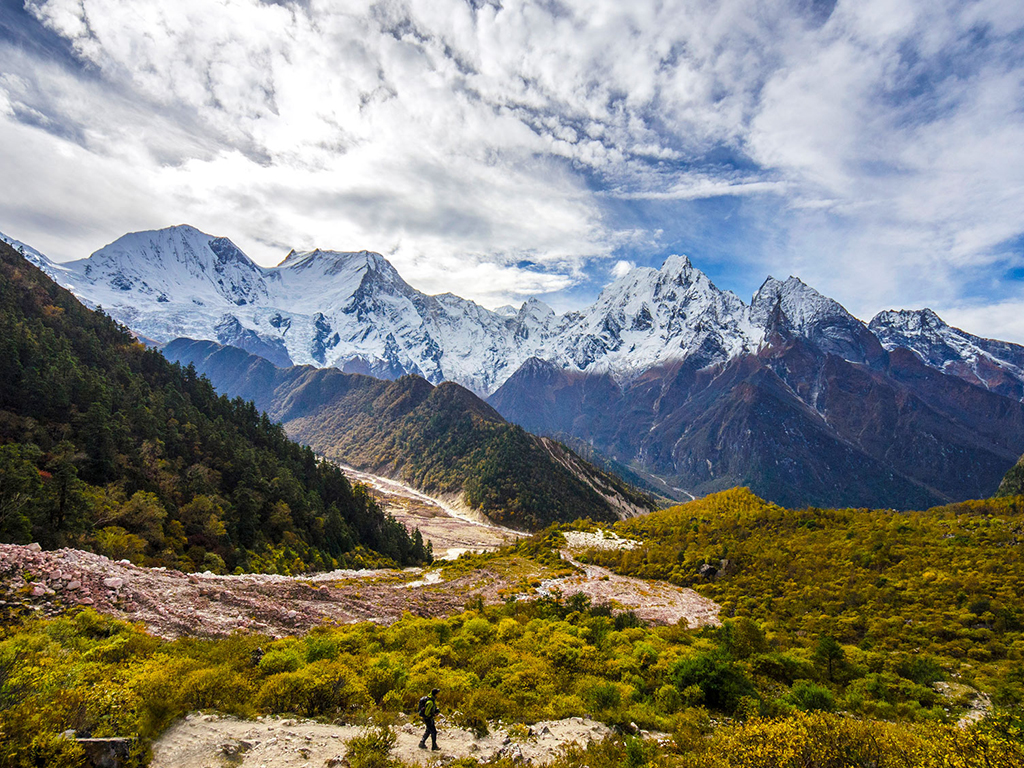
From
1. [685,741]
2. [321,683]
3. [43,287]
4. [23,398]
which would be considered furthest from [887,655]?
[43,287]

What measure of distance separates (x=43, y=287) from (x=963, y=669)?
393ft

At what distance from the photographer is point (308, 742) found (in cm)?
1407

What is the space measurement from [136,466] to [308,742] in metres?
48.5

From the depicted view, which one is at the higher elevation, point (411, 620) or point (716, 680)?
point (716, 680)

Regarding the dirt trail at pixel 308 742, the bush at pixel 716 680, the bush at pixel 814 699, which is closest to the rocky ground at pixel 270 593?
the dirt trail at pixel 308 742

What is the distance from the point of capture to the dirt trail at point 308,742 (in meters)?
12.9

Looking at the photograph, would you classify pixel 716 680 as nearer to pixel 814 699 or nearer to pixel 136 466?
pixel 814 699

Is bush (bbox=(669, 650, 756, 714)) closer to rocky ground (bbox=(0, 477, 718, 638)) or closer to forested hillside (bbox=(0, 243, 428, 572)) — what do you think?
rocky ground (bbox=(0, 477, 718, 638))

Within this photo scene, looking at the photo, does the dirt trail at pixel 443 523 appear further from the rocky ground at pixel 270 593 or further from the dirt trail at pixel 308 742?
the dirt trail at pixel 308 742

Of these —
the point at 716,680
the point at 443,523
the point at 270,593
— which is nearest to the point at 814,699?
the point at 716,680

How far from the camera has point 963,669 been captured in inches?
957

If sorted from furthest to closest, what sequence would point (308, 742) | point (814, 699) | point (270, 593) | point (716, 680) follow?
point (270, 593)
point (716, 680)
point (814, 699)
point (308, 742)

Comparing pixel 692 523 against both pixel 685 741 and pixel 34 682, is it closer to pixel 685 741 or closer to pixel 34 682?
pixel 685 741

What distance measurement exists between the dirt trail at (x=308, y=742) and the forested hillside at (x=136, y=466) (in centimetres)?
2628
